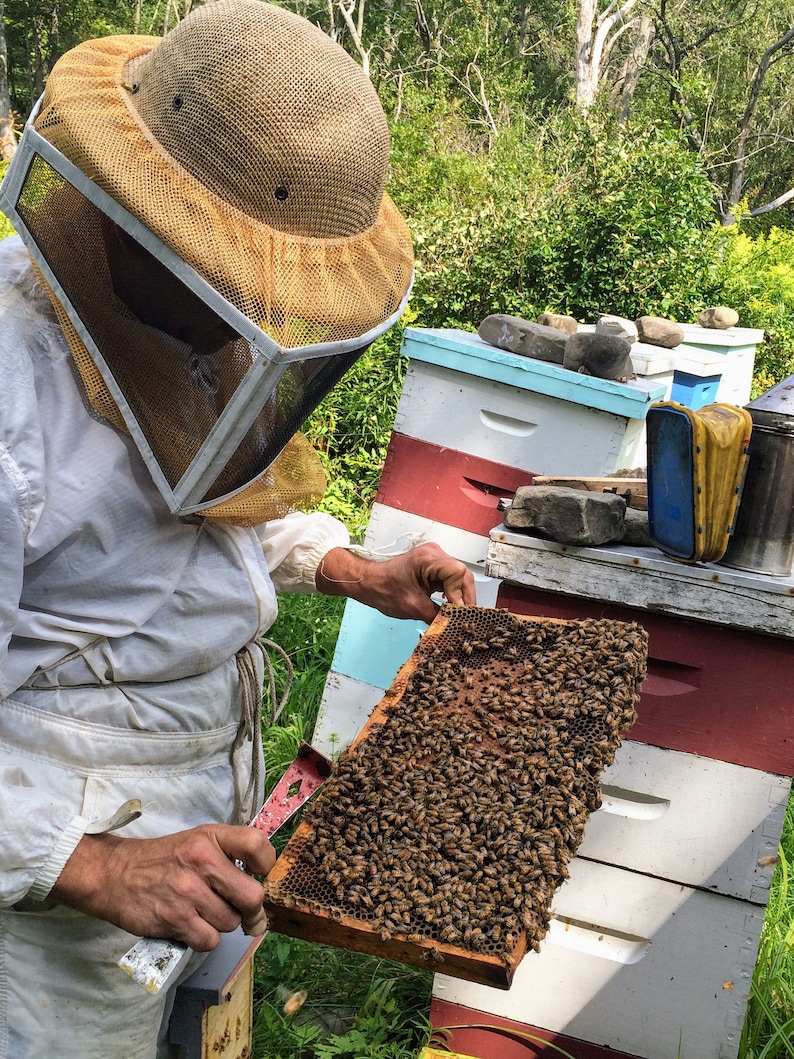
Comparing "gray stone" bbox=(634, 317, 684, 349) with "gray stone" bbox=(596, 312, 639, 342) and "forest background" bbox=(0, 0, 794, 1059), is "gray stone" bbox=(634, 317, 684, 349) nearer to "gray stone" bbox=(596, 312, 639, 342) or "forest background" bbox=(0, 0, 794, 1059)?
"gray stone" bbox=(596, 312, 639, 342)

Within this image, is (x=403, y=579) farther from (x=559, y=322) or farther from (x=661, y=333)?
(x=661, y=333)

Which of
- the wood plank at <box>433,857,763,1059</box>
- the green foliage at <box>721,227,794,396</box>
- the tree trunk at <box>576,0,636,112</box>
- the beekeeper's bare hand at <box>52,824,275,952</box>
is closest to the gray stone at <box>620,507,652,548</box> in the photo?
the wood plank at <box>433,857,763,1059</box>

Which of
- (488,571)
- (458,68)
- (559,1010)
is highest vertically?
(488,571)

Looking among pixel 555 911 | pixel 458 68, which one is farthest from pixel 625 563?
pixel 458 68

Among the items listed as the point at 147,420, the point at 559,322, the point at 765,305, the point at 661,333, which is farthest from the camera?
the point at 765,305

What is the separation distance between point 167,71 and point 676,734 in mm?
1917

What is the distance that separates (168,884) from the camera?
1.44 m

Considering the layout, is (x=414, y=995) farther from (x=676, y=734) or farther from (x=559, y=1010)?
(x=676, y=734)

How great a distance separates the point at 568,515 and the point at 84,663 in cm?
127

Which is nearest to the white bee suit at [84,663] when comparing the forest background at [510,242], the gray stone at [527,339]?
the forest background at [510,242]

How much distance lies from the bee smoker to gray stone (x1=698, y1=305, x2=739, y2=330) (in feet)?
19.0

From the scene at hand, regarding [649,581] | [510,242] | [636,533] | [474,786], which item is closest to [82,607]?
[474,786]

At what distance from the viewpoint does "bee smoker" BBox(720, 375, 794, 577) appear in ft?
7.71

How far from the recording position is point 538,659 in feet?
6.83
